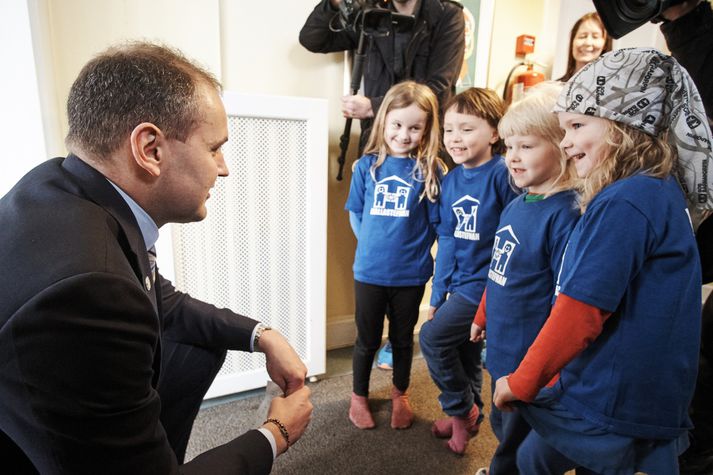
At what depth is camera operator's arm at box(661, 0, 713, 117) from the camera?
1018 mm

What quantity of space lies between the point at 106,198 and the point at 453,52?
1362 millimetres

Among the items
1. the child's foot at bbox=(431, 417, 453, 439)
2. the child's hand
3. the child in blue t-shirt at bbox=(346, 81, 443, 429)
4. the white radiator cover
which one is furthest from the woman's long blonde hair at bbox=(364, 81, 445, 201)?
the child's foot at bbox=(431, 417, 453, 439)

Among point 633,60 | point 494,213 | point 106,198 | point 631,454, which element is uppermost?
point 633,60

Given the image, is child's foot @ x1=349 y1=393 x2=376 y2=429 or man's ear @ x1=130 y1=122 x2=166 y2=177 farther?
child's foot @ x1=349 y1=393 x2=376 y2=429

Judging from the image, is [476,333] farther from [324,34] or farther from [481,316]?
[324,34]

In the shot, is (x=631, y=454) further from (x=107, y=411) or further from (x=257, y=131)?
(x=257, y=131)

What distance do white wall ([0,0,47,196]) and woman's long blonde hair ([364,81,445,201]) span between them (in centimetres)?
98

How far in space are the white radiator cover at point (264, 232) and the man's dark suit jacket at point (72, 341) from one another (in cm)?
85

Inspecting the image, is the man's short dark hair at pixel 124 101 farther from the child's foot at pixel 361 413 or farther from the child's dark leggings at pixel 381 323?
the child's foot at pixel 361 413

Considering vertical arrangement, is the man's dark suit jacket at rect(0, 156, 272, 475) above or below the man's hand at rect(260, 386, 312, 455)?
above

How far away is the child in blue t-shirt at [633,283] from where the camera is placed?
71 centimetres

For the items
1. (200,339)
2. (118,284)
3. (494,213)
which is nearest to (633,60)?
(494,213)

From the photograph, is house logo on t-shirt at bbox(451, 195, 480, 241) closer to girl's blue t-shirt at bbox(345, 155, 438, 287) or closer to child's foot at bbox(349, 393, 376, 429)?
girl's blue t-shirt at bbox(345, 155, 438, 287)

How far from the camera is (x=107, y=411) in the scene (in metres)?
0.48
